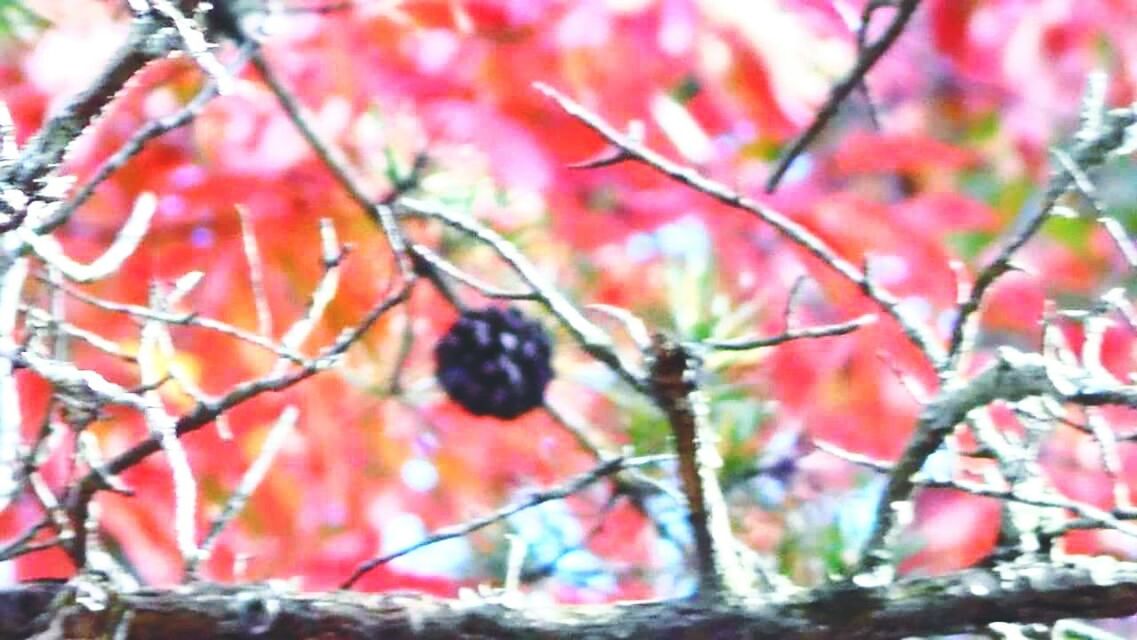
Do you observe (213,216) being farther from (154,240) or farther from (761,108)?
(761,108)

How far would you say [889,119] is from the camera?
1.06m

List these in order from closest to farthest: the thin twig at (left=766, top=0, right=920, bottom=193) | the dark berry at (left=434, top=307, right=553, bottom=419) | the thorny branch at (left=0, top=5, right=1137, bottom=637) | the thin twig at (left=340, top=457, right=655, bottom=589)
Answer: the thorny branch at (left=0, top=5, right=1137, bottom=637)
the thin twig at (left=340, top=457, right=655, bottom=589)
the thin twig at (left=766, top=0, right=920, bottom=193)
the dark berry at (left=434, top=307, right=553, bottom=419)

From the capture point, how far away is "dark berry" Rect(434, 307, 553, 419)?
2.05ft

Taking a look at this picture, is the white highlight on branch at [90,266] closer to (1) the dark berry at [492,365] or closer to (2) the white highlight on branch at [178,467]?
(2) the white highlight on branch at [178,467]

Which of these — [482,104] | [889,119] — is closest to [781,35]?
[482,104]

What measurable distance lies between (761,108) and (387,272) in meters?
0.25

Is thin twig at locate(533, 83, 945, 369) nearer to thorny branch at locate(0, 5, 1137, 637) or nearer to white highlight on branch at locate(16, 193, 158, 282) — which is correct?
thorny branch at locate(0, 5, 1137, 637)

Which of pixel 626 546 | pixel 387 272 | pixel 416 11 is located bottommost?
pixel 626 546

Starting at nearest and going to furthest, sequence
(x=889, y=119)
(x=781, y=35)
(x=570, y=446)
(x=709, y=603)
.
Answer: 1. (x=709, y=603)
2. (x=781, y=35)
3. (x=570, y=446)
4. (x=889, y=119)

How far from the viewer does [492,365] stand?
0.62 metres

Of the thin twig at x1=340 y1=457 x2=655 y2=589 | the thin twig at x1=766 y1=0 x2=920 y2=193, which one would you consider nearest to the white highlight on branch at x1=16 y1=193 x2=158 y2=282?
the thin twig at x1=340 y1=457 x2=655 y2=589

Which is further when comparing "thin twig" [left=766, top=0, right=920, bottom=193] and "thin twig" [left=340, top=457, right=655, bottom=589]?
"thin twig" [left=766, top=0, right=920, bottom=193]

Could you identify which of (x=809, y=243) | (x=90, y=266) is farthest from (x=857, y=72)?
(x=90, y=266)

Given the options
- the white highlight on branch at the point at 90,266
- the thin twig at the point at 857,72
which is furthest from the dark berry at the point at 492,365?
the white highlight on branch at the point at 90,266
